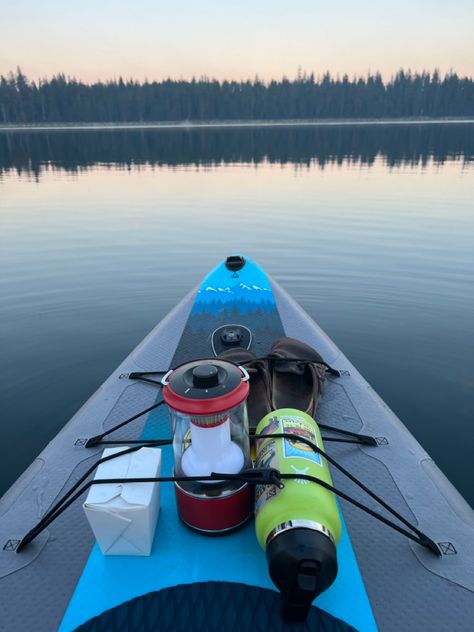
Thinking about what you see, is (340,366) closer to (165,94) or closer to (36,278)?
(36,278)

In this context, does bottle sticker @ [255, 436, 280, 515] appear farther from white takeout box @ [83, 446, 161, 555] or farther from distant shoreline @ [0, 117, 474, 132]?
distant shoreline @ [0, 117, 474, 132]

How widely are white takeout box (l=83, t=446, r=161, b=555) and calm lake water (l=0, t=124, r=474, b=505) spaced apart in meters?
2.77

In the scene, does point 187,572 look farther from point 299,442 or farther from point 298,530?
point 299,442

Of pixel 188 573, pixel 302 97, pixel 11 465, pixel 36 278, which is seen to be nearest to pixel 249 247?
pixel 36 278

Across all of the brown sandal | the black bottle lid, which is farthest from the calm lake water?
the black bottle lid

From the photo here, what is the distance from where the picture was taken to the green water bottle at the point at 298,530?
146cm

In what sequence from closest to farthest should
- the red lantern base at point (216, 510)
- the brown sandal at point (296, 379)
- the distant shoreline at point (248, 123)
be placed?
the red lantern base at point (216, 510) → the brown sandal at point (296, 379) → the distant shoreline at point (248, 123)

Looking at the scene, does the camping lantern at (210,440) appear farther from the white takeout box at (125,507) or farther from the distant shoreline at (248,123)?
the distant shoreline at (248,123)

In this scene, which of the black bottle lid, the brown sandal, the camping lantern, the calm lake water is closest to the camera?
the black bottle lid

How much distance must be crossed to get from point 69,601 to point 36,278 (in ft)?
26.2

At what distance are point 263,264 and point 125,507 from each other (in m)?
8.41

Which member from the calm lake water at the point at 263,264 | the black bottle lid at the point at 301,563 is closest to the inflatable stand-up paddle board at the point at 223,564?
the black bottle lid at the point at 301,563

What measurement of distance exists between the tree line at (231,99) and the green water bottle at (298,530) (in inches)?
5177

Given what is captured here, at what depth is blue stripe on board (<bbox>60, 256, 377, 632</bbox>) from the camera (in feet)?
5.75
